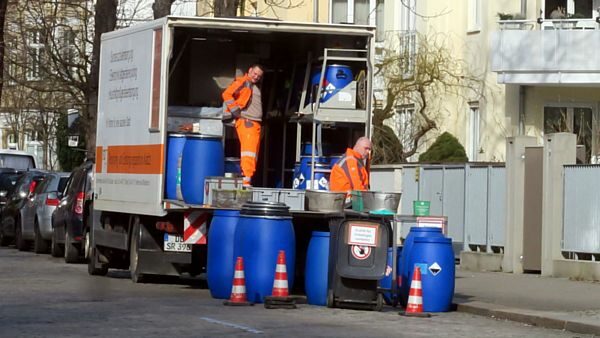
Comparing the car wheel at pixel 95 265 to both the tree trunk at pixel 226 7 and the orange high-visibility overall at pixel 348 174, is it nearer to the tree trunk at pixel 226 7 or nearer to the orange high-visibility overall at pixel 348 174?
the orange high-visibility overall at pixel 348 174

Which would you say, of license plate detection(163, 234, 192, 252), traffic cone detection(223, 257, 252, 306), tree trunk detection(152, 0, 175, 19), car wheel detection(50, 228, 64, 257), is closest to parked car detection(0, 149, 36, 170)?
tree trunk detection(152, 0, 175, 19)

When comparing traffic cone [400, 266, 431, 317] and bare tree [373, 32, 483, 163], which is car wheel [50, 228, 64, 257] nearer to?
bare tree [373, 32, 483, 163]

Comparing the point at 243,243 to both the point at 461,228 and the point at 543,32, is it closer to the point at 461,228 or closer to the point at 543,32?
the point at 461,228

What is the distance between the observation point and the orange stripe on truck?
60.1 feet

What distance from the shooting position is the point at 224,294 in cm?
1681

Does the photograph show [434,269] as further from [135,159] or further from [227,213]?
[135,159]

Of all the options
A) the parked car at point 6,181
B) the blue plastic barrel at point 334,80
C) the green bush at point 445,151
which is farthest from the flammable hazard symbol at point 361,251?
the parked car at point 6,181

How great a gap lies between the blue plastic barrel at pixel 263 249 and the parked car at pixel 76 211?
7292 millimetres

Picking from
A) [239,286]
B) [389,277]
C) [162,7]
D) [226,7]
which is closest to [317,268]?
[389,277]

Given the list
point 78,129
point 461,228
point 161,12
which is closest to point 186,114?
point 461,228

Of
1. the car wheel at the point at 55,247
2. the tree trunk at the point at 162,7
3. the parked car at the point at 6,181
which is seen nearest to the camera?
the car wheel at the point at 55,247

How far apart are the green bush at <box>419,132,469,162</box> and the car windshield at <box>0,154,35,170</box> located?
1213cm

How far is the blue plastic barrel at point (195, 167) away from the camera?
59.1 ft

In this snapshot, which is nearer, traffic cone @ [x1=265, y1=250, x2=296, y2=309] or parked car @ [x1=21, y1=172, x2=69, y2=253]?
traffic cone @ [x1=265, y1=250, x2=296, y2=309]
